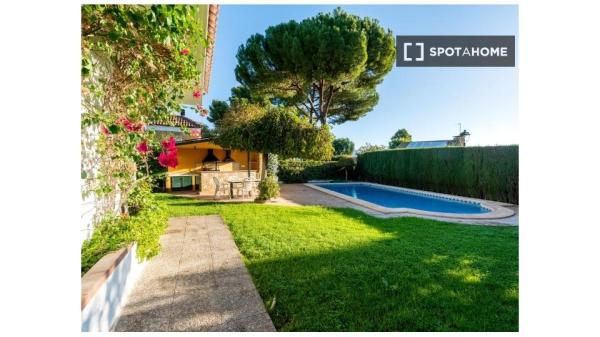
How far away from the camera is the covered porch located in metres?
14.8

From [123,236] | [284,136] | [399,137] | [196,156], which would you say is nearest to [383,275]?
[123,236]

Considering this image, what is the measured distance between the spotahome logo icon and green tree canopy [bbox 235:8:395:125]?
10778mm

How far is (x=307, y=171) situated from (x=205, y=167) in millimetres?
9941

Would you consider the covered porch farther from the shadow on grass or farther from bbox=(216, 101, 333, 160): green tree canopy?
the shadow on grass

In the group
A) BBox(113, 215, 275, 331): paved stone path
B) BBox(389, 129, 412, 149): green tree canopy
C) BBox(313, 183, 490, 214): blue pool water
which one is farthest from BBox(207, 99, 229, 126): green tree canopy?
BBox(389, 129, 412, 149): green tree canopy

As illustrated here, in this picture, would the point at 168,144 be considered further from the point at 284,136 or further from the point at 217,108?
the point at 217,108

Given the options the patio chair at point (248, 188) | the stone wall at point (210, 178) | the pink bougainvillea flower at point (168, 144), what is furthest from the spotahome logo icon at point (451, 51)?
the stone wall at point (210, 178)

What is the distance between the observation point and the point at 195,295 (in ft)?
10.2
